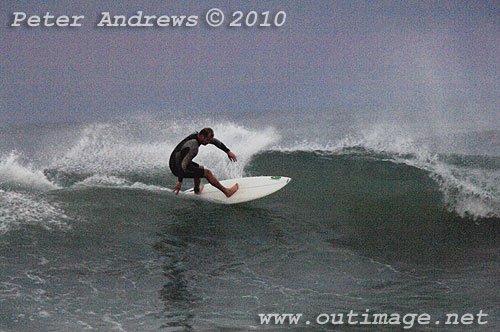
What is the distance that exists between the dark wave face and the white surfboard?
0.20 m

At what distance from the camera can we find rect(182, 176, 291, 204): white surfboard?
995 cm

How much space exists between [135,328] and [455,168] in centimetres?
1093

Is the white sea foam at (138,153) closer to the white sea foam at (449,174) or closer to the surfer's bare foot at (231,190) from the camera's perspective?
the white sea foam at (449,174)

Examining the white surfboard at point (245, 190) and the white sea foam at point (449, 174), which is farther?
the white surfboard at point (245, 190)

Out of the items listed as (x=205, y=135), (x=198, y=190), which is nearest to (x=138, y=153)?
(x=198, y=190)

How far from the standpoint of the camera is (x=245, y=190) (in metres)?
10.0

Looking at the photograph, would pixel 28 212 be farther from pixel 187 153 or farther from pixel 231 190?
pixel 231 190

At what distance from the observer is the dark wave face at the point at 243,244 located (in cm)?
571

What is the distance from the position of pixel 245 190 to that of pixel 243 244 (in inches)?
88.0

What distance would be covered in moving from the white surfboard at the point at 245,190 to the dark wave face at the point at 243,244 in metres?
0.20

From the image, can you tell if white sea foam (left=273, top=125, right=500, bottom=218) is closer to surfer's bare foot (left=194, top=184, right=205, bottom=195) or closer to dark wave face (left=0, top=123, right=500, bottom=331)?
dark wave face (left=0, top=123, right=500, bottom=331)

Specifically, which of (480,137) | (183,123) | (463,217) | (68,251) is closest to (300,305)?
(68,251)

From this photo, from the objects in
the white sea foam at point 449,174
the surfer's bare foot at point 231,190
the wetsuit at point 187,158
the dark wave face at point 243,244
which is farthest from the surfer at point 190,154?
the white sea foam at point 449,174

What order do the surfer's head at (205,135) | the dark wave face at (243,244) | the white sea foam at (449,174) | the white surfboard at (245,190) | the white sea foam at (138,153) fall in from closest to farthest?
1. the dark wave face at (243,244)
2. the surfer's head at (205,135)
3. the white sea foam at (449,174)
4. the white surfboard at (245,190)
5. the white sea foam at (138,153)
